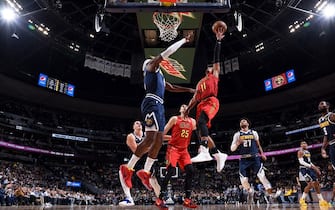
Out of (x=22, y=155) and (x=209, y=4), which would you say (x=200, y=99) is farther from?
(x=22, y=155)

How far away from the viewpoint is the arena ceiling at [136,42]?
23.1m

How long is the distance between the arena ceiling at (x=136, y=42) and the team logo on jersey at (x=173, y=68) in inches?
51.3

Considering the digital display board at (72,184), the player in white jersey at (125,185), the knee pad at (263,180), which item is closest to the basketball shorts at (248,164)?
the knee pad at (263,180)

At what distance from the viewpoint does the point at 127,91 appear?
118 feet

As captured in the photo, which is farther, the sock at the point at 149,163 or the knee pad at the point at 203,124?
the knee pad at the point at 203,124

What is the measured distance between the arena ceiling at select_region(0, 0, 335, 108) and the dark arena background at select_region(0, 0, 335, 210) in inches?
4.1

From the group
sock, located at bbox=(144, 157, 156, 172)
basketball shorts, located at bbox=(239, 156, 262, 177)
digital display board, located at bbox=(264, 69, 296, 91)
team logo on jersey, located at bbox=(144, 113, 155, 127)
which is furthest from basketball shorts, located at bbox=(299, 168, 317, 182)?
digital display board, located at bbox=(264, 69, 296, 91)

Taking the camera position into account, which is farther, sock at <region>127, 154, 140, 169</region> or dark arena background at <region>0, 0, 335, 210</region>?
dark arena background at <region>0, 0, 335, 210</region>

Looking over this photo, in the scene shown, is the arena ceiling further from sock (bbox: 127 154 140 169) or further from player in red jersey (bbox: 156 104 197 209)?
sock (bbox: 127 154 140 169)

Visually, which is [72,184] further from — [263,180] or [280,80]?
[263,180]

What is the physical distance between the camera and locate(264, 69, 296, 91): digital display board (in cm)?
2870

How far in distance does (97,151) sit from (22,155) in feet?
28.1

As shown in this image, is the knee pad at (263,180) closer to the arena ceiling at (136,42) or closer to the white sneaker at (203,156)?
the white sneaker at (203,156)

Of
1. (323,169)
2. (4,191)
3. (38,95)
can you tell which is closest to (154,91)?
(4,191)
